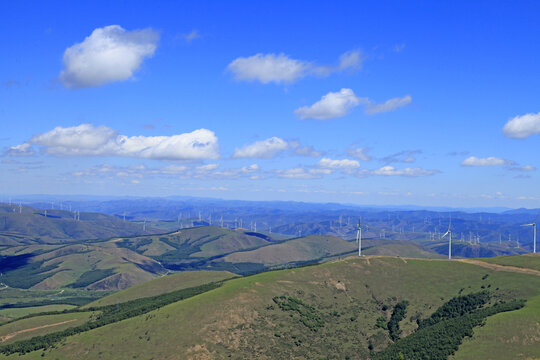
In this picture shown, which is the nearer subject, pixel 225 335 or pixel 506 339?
pixel 506 339

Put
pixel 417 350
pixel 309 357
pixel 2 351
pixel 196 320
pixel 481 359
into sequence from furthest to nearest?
pixel 2 351, pixel 196 320, pixel 309 357, pixel 417 350, pixel 481 359

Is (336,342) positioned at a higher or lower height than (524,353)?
lower

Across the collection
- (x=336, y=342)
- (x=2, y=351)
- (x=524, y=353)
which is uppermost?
(x=524, y=353)

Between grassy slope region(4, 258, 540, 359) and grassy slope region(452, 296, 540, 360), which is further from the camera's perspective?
grassy slope region(4, 258, 540, 359)

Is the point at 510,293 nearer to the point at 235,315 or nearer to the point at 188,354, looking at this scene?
the point at 235,315

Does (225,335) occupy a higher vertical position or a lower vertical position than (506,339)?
lower

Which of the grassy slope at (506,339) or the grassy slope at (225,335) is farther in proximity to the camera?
the grassy slope at (225,335)

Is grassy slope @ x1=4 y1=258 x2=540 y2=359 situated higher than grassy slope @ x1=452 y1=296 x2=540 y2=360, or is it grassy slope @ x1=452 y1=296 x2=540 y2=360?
grassy slope @ x1=452 y1=296 x2=540 y2=360

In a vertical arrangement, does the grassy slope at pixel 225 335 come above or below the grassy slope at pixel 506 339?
below

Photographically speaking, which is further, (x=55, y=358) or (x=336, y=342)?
(x=336, y=342)

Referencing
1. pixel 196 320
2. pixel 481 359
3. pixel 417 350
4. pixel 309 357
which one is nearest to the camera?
pixel 481 359

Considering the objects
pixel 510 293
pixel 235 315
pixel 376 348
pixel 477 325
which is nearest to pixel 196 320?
pixel 235 315
